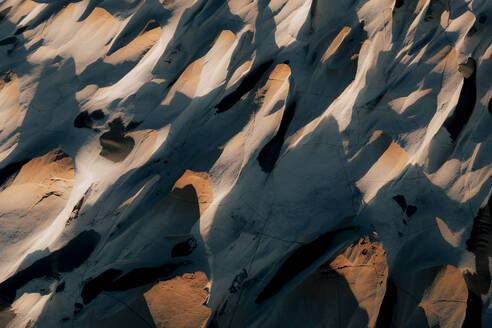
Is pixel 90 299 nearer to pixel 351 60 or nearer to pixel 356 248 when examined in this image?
Answer: pixel 356 248

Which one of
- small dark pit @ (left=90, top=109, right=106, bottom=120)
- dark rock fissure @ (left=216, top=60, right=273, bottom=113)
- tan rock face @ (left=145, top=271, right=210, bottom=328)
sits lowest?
tan rock face @ (left=145, top=271, right=210, bottom=328)

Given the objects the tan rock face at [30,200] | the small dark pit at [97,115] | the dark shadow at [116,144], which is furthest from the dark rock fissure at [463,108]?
the tan rock face at [30,200]

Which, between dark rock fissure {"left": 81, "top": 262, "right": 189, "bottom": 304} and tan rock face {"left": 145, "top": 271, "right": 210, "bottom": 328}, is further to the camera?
dark rock fissure {"left": 81, "top": 262, "right": 189, "bottom": 304}

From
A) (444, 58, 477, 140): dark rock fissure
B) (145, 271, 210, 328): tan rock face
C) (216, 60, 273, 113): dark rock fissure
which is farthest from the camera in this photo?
(216, 60, 273, 113): dark rock fissure

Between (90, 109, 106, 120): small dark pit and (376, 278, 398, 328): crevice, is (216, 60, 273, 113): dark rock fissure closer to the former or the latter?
(90, 109, 106, 120): small dark pit

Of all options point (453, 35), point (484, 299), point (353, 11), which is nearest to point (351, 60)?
point (353, 11)

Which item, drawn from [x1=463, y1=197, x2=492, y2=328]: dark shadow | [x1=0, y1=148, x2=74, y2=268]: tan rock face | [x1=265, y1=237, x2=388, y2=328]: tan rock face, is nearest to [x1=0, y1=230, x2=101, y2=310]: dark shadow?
[x1=0, y1=148, x2=74, y2=268]: tan rock face

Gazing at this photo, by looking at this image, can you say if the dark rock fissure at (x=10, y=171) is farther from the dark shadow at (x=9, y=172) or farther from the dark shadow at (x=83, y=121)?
the dark shadow at (x=83, y=121)

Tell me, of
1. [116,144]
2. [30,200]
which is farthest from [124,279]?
[116,144]

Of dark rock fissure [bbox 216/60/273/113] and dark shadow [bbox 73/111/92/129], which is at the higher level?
dark shadow [bbox 73/111/92/129]
